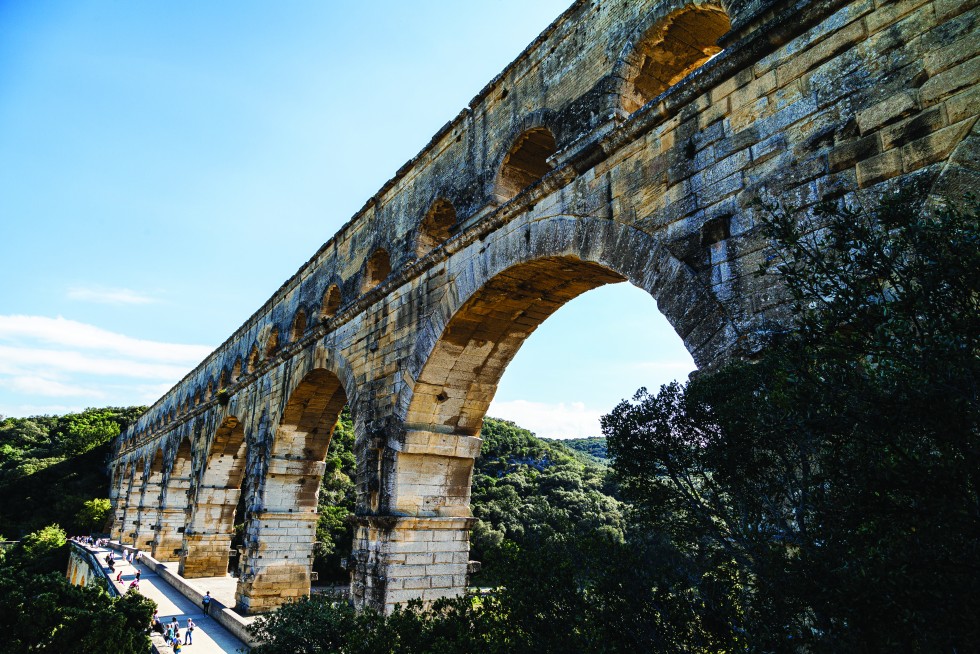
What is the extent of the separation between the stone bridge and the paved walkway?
2.32 ft

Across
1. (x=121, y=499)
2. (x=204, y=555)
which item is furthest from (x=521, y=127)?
(x=121, y=499)

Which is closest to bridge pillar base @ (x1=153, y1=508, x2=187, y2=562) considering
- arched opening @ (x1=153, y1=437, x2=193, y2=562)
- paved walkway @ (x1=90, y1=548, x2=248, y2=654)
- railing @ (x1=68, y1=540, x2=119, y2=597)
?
arched opening @ (x1=153, y1=437, x2=193, y2=562)

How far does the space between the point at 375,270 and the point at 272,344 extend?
5314 mm

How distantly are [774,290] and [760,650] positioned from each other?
6.58 feet

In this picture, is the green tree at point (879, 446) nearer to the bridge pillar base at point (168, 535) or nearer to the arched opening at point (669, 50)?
the arched opening at point (669, 50)

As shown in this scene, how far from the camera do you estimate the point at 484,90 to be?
7.18 m

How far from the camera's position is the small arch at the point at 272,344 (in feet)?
43.7

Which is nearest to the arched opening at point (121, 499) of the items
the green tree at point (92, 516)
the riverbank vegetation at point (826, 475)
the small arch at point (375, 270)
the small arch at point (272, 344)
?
the green tree at point (92, 516)

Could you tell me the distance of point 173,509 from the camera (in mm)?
19531

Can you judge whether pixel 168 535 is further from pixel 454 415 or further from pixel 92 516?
pixel 92 516

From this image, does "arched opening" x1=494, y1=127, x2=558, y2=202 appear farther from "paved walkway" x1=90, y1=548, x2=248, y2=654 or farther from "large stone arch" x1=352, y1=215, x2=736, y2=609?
"paved walkway" x1=90, y1=548, x2=248, y2=654

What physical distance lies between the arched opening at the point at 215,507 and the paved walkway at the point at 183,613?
911mm

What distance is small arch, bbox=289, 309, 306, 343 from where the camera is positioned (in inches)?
476

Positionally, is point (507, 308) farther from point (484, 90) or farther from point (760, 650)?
point (760, 650)
